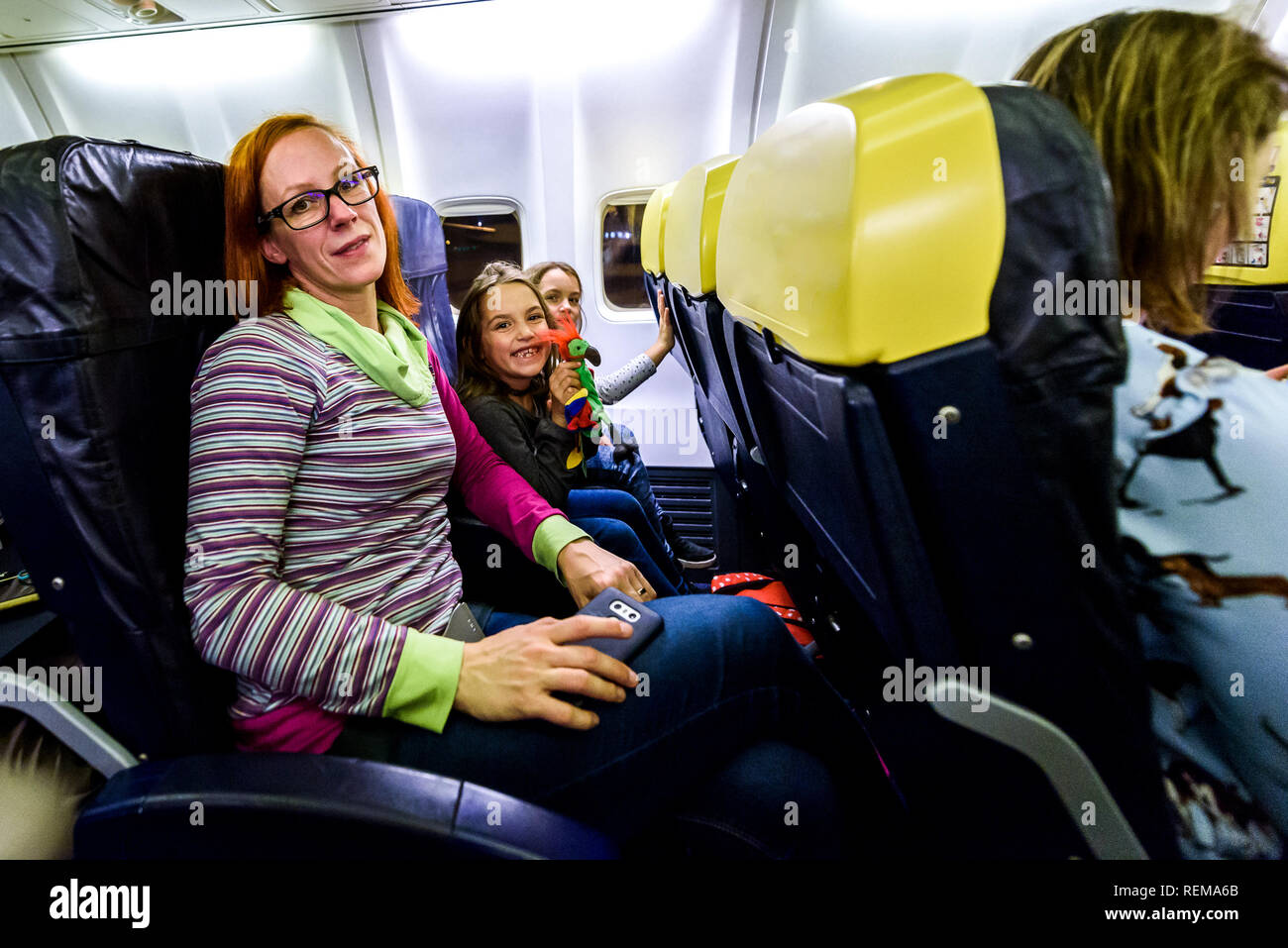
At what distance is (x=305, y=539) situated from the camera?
3.35 ft

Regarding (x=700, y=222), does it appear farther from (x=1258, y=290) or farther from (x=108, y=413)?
(x=1258, y=290)

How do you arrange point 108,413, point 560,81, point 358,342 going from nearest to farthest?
point 108,413 → point 358,342 → point 560,81

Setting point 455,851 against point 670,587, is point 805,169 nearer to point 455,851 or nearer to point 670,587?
point 455,851

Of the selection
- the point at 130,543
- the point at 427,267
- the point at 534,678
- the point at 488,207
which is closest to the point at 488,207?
the point at 488,207

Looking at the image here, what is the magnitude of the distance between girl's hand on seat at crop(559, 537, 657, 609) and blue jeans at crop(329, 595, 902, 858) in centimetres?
18

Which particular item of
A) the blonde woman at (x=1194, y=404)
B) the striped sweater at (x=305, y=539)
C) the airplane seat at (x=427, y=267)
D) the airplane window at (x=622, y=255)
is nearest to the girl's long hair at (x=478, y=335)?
the airplane seat at (x=427, y=267)

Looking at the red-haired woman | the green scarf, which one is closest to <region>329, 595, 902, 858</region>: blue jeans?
the red-haired woman

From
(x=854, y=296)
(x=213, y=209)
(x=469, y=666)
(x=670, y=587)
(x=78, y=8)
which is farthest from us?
(x=78, y=8)

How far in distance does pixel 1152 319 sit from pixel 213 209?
1435 millimetres

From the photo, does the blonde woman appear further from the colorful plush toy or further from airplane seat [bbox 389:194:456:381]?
airplane seat [bbox 389:194:456:381]

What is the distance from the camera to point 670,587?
6.18 ft

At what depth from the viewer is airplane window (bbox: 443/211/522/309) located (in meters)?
4.22

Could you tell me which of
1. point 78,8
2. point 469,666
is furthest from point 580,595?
point 78,8

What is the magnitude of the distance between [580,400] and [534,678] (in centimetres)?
140
